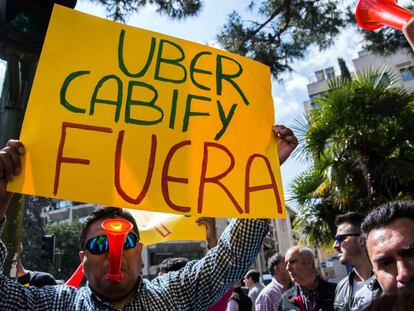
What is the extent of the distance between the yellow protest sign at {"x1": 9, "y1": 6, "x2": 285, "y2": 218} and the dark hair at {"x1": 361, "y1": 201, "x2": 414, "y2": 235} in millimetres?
480

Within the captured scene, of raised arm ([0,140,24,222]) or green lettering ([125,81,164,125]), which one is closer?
raised arm ([0,140,24,222])

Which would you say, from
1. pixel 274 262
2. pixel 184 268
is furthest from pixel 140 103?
pixel 274 262

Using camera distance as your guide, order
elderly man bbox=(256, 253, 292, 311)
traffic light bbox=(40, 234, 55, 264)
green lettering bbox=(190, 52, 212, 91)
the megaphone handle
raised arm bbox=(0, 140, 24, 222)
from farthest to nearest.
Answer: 1. traffic light bbox=(40, 234, 55, 264)
2. elderly man bbox=(256, 253, 292, 311)
3. green lettering bbox=(190, 52, 212, 91)
4. raised arm bbox=(0, 140, 24, 222)
5. the megaphone handle

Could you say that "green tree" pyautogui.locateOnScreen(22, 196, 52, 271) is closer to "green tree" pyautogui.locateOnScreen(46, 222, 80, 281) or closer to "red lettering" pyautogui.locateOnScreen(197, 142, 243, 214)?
"green tree" pyautogui.locateOnScreen(46, 222, 80, 281)

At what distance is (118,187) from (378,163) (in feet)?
19.4

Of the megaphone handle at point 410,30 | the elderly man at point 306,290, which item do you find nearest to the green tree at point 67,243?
the elderly man at point 306,290

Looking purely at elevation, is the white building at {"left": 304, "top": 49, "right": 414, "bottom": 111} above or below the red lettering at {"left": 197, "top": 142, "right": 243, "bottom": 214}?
above

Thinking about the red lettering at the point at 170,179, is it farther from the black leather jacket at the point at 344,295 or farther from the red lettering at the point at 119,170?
the black leather jacket at the point at 344,295

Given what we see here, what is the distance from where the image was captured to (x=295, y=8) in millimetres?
5629

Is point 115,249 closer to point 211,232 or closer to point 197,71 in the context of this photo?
point 197,71

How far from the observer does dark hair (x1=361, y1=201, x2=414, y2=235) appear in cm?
173

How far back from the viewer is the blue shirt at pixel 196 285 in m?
1.50

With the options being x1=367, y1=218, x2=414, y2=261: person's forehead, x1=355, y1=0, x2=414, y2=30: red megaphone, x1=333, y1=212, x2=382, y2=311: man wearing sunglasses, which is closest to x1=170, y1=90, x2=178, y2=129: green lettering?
x1=355, y1=0, x2=414, y2=30: red megaphone

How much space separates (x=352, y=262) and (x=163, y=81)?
2175mm
